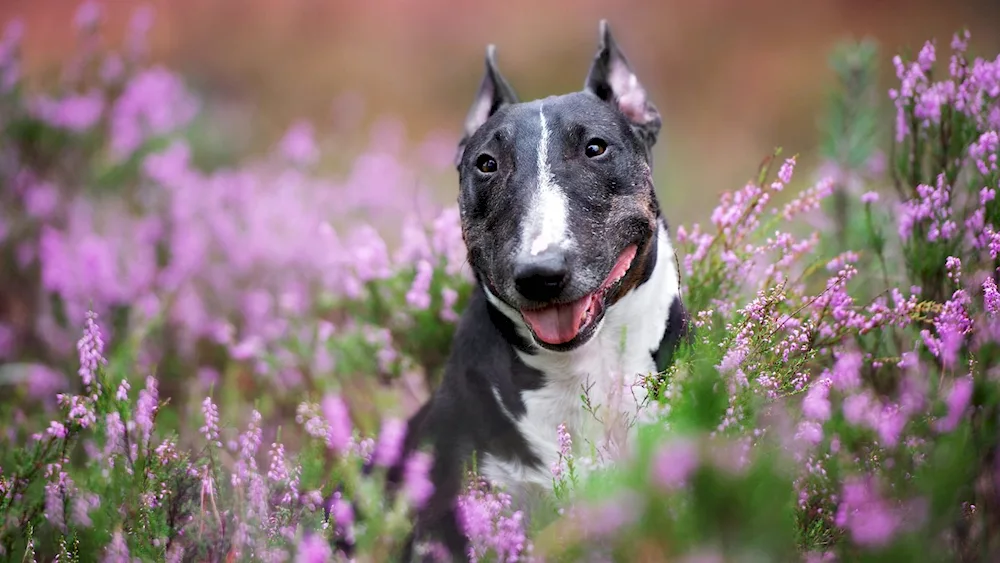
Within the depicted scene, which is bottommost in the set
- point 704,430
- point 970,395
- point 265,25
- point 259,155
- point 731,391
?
point 704,430

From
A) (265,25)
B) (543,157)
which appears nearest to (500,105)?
(543,157)

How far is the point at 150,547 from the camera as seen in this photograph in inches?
93.4

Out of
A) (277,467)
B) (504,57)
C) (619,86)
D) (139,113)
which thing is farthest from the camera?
(504,57)

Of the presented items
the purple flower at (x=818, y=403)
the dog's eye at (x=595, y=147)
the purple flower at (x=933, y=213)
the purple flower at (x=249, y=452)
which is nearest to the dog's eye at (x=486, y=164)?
the dog's eye at (x=595, y=147)

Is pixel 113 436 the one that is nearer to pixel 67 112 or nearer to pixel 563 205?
pixel 563 205

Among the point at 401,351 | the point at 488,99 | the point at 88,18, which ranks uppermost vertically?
the point at 88,18

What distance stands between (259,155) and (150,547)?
6905 mm

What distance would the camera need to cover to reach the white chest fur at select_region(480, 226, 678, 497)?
9.25 ft

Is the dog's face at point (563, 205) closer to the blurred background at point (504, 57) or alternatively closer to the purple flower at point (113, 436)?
the purple flower at point (113, 436)

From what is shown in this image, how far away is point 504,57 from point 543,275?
8.59m

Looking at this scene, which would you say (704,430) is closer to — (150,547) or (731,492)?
(731,492)

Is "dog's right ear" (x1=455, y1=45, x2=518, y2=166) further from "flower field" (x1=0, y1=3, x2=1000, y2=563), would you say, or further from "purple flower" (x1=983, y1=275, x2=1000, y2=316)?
"purple flower" (x1=983, y1=275, x2=1000, y2=316)

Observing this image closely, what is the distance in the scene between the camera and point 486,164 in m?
3.01

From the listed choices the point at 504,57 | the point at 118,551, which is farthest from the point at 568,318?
the point at 504,57
